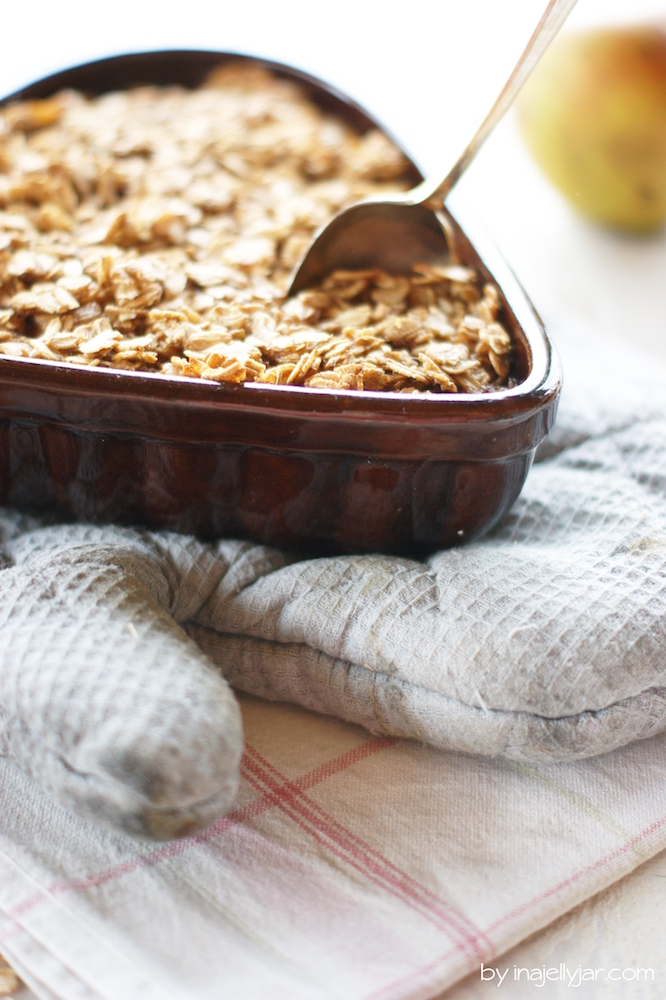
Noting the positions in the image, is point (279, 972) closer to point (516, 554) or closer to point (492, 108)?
point (516, 554)

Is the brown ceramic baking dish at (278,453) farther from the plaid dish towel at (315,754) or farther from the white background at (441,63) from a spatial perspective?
the white background at (441,63)

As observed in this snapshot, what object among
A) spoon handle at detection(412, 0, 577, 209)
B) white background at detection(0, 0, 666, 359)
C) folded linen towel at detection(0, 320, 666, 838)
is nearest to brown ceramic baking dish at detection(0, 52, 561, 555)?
folded linen towel at detection(0, 320, 666, 838)

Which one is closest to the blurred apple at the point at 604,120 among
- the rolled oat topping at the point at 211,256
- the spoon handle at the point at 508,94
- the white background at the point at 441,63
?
the white background at the point at 441,63

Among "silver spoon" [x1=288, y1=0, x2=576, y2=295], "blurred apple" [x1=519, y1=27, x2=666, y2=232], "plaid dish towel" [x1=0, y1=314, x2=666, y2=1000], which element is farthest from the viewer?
"blurred apple" [x1=519, y1=27, x2=666, y2=232]

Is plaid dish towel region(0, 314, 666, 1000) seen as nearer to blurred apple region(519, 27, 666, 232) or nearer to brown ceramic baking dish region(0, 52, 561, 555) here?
brown ceramic baking dish region(0, 52, 561, 555)

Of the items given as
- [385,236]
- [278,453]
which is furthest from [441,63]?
[278,453]
